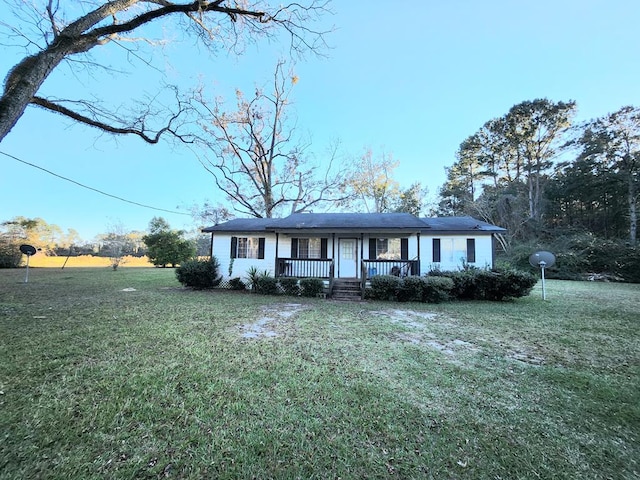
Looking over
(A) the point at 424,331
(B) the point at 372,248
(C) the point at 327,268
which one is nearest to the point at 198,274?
(C) the point at 327,268

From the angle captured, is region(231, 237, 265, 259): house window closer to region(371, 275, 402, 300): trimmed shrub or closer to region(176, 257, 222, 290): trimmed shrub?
region(176, 257, 222, 290): trimmed shrub

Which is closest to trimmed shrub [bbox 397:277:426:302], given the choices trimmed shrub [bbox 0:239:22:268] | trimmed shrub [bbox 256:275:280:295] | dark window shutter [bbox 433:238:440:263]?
dark window shutter [bbox 433:238:440:263]

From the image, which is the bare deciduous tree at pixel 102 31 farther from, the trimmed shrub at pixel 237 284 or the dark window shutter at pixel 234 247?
the trimmed shrub at pixel 237 284

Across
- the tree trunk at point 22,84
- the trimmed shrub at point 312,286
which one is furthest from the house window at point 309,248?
the tree trunk at point 22,84

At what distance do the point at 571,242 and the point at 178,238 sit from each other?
3301cm

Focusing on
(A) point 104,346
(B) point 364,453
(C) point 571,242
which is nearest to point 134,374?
(A) point 104,346

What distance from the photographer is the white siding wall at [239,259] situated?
40.7ft

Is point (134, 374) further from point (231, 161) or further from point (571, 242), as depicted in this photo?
point (571, 242)

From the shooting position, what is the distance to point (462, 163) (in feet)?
96.5

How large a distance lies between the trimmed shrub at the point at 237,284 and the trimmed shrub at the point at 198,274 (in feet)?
2.68

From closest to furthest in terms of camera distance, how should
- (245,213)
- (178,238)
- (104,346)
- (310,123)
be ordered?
(104,346) → (310,123) → (245,213) → (178,238)

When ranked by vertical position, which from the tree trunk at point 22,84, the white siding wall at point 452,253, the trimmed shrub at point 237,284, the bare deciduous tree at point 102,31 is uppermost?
the bare deciduous tree at point 102,31

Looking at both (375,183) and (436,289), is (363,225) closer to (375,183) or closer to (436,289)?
(436,289)

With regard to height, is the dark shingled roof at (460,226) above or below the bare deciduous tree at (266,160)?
below
